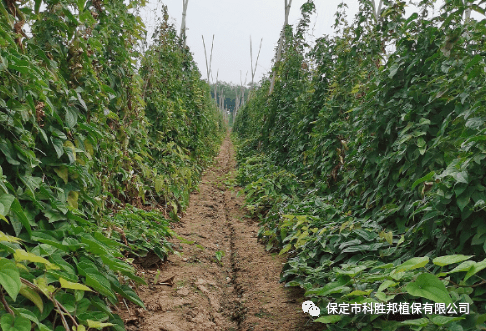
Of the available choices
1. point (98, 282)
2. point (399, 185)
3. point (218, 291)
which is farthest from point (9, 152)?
point (399, 185)

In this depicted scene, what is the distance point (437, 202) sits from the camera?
182 centimetres

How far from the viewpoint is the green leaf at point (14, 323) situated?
108 cm

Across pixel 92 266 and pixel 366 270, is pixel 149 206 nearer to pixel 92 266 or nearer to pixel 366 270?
pixel 92 266

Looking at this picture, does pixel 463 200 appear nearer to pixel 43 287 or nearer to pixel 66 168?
pixel 43 287

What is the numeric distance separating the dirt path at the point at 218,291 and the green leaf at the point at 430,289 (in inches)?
32.5

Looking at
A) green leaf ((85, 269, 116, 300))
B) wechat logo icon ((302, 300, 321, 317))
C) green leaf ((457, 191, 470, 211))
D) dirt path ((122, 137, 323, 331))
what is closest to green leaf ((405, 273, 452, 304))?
green leaf ((457, 191, 470, 211))

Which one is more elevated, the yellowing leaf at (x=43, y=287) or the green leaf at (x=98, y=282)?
the yellowing leaf at (x=43, y=287)

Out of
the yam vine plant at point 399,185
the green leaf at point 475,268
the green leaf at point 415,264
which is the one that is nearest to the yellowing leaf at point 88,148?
the yam vine plant at point 399,185

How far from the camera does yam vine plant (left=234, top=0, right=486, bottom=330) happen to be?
1.63 meters

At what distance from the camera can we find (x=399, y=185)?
2.49 metres

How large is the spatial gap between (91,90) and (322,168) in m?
2.91

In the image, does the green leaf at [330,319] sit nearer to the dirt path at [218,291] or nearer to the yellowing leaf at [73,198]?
the dirt path at [218,291]

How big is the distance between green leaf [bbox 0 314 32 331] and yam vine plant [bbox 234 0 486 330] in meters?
1.44

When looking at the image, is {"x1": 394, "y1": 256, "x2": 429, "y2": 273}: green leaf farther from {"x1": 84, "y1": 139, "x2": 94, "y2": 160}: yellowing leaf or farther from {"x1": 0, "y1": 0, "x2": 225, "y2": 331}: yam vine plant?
{"x1": 84, "y1": 139, "x2": 94, "y2": 160}: yellowing leaf
